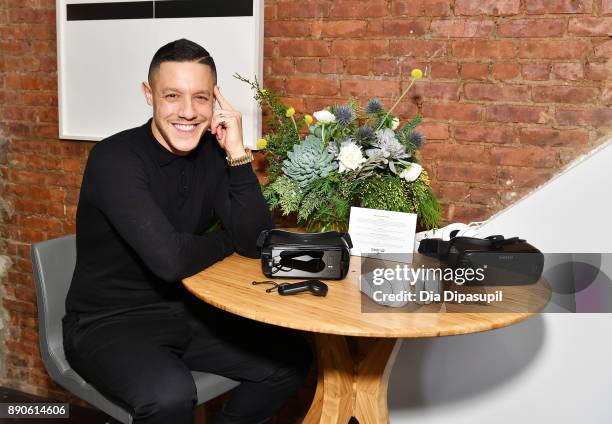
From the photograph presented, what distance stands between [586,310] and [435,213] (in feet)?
2.20

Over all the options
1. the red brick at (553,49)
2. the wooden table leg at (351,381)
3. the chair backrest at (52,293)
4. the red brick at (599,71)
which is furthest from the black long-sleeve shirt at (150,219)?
the red brick at (599,71)

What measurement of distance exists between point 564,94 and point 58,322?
6.43ft

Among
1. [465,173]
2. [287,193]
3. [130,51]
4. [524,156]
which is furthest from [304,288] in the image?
[130,51]

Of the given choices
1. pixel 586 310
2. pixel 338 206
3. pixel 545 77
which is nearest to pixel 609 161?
pixel 545 77

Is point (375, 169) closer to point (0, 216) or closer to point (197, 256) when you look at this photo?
point (197, 256)

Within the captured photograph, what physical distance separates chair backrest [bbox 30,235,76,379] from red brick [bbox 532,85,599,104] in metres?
1.80

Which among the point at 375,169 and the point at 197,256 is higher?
the point at 375,169

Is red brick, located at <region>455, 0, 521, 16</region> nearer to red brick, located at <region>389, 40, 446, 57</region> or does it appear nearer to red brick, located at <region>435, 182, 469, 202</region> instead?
red brick, located at <region>389, 40, 446, 57</region>

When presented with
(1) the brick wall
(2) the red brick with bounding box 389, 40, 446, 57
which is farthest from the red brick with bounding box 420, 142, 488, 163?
(2) the red brick with bounding box 389, 40, 446, 57

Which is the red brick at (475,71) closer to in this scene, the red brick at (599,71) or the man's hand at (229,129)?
the red brick at (599,71)

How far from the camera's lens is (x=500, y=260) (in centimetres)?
177

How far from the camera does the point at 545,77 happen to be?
2180mm

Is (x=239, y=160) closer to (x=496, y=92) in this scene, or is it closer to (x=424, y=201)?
(x=424, y=201)

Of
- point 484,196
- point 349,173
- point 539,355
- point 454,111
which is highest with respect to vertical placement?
point 454,111
